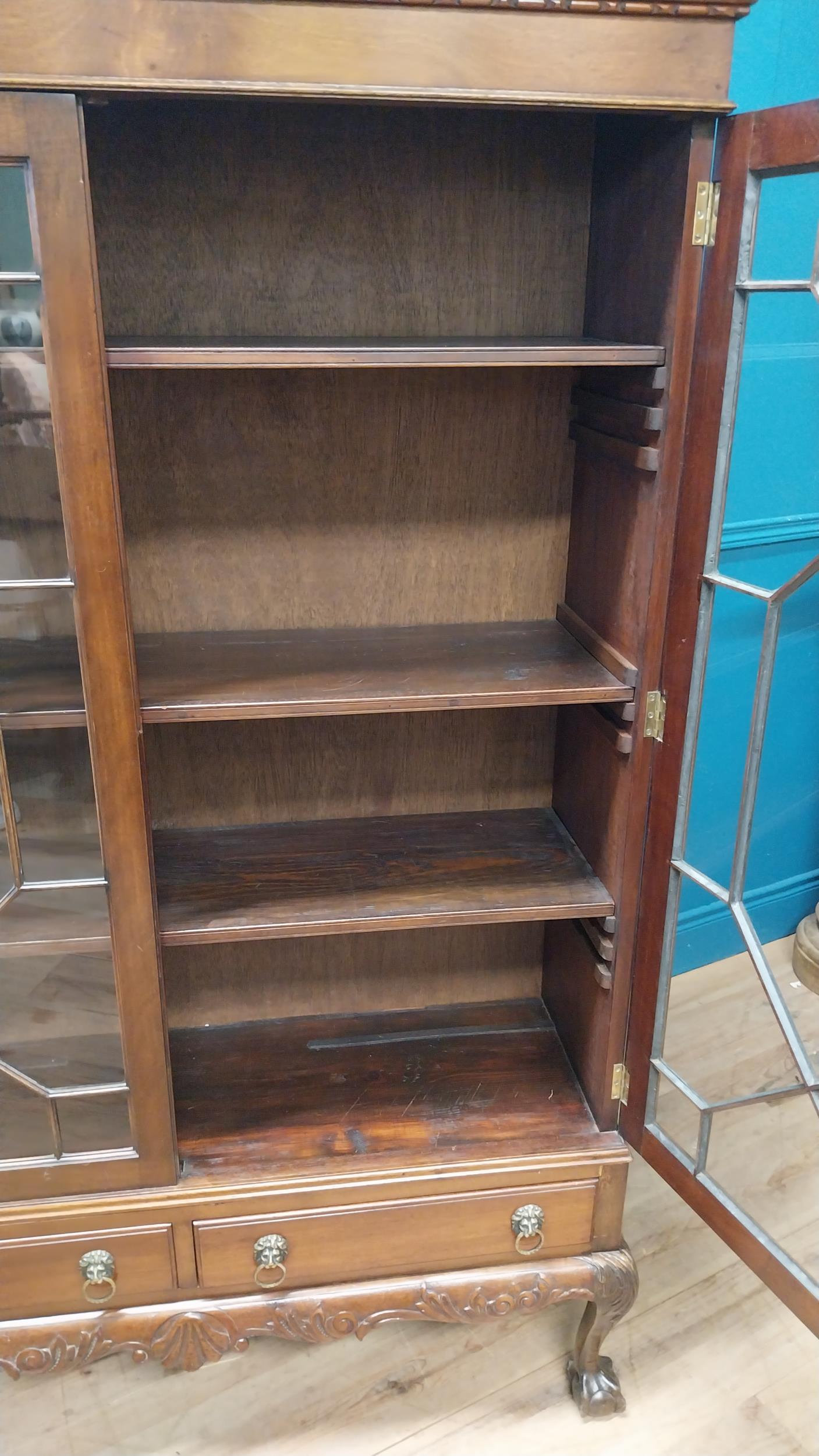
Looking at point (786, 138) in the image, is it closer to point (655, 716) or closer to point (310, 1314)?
point (655, 716)

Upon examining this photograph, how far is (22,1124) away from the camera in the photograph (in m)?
1.27

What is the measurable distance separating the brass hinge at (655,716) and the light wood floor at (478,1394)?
0.32 m

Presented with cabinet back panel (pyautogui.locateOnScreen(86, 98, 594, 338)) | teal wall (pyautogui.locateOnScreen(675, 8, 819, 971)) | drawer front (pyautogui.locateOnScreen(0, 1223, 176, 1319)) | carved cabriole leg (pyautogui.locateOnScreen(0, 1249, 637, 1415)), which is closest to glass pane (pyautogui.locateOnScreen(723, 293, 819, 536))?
teal wall (pyautogui.locateOnScreen(675, 8, 819, 971))

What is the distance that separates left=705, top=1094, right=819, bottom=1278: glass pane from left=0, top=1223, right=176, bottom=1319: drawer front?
0.72 m

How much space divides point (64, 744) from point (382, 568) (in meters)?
0.55

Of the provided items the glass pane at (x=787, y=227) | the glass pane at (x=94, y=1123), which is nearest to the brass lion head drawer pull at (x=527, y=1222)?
the glass pane at (x=94, y=1123)

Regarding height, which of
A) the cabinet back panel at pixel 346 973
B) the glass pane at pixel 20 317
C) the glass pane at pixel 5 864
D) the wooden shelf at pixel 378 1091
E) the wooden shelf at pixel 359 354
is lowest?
the wooden shelf at pixel 378 1091

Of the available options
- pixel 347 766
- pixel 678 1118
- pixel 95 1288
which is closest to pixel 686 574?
pixel 347 766

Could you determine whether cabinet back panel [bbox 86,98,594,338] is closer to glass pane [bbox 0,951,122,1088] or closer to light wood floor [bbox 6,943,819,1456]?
glass pane [bbox 0,951,122,1088]

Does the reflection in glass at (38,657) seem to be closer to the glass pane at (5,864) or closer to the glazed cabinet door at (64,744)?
the glazed cabinet door at (64,744)

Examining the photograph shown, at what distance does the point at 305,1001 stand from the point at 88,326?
3.63 ft

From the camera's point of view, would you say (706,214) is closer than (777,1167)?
Yes

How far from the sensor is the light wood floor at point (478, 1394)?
1449 millimetres

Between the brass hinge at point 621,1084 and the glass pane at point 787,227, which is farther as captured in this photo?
the brass hinge at point 621,1084
